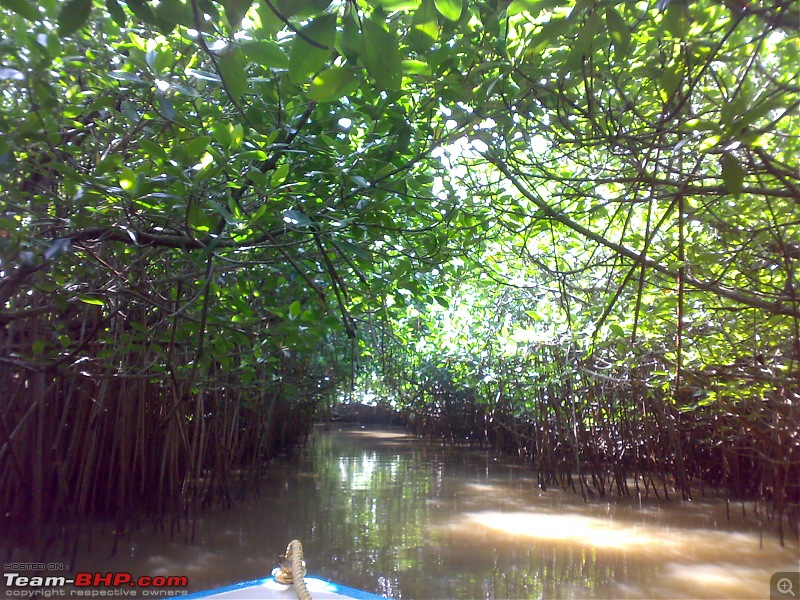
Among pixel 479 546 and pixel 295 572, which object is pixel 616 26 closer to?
pixel 295 572

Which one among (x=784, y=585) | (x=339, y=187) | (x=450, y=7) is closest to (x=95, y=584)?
(x=339, y=187)

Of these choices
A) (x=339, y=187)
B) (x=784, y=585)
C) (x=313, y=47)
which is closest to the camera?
(x=313, y=47)

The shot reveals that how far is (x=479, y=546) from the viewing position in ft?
13.8

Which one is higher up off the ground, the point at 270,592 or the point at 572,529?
the point at 270,592

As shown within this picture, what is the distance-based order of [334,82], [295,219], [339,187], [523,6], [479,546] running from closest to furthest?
[334,82], [523,6], [295,219], [339,187], [479,546]

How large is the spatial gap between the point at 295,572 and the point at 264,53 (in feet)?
4.32

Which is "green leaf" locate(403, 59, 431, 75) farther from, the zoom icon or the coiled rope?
the zoom icon

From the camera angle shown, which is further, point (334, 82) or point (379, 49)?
point (334, 82)

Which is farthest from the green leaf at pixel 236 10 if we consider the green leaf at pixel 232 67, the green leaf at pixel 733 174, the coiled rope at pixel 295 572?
the coiled rope at pixel 295 572

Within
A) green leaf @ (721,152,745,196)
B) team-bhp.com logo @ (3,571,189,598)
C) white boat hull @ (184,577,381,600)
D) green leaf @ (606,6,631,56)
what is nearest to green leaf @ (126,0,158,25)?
green leaf @ (606,6,631,56)

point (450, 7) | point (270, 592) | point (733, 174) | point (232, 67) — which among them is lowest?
point (270, 592)

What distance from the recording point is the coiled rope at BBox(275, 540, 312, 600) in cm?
161

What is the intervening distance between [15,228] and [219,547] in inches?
119

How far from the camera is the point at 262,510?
5.32m
